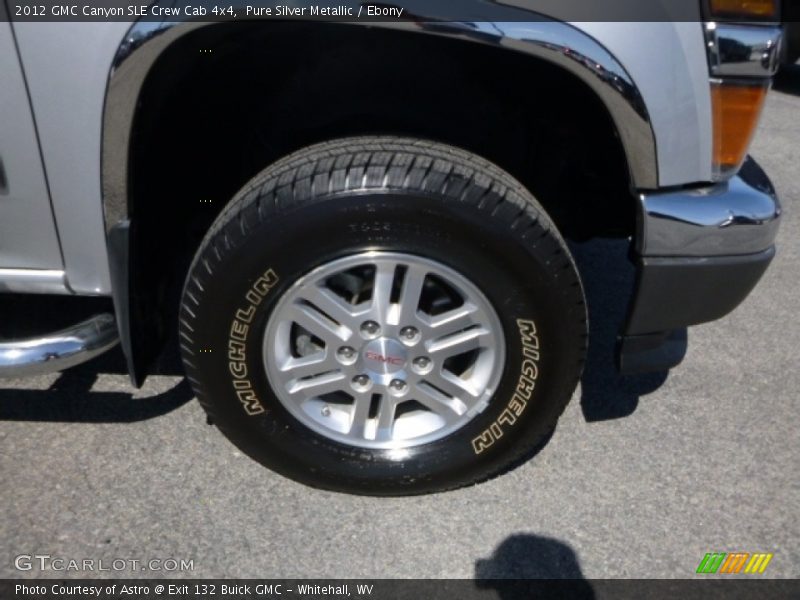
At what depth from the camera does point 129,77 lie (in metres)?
1.69

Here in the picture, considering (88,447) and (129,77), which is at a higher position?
(129,77)

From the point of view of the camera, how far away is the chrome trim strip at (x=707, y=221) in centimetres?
186

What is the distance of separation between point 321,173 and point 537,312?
2.12 ft

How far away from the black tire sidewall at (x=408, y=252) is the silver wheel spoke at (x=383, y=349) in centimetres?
3

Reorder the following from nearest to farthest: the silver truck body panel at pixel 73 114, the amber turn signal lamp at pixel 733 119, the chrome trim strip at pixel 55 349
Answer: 1. the silver truck body panel at pixel 73 114
2. the amber turn signal lamp at pixel 733 119
3. the chrome trim strip at pixel 55 349

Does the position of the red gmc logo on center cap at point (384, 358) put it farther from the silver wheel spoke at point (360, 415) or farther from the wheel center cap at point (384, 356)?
the silver wheel spoke at point (360, 415)

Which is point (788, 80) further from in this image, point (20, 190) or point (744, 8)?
point (20, 190)

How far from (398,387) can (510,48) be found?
948 mm

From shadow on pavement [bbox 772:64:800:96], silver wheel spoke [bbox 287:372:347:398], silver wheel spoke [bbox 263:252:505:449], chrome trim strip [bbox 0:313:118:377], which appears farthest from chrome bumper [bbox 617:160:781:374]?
shadow on pavement [bbox 772:64:800:96]

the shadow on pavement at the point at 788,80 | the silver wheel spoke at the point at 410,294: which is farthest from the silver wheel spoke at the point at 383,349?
the shadow on pavement at the point at 788,80

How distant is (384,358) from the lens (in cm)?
208

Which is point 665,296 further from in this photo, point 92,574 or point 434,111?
point 92,574

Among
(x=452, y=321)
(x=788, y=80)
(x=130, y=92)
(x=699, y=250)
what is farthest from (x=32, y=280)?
(x=788, y=80)

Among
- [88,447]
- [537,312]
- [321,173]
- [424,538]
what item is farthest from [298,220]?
[88,447]
